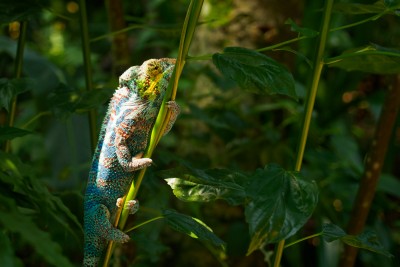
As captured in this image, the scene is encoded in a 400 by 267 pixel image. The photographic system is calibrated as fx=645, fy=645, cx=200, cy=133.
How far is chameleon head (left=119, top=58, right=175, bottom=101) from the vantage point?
108 centimetres

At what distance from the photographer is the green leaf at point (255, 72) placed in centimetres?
93

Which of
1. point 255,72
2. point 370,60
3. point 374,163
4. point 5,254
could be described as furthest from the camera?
point 374,163

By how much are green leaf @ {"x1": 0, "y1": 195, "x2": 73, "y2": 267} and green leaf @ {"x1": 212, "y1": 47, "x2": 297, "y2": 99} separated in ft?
1.12

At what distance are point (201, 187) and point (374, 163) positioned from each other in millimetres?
812

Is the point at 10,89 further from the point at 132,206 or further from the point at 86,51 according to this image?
the point at 132,206

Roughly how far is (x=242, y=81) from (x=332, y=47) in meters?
2.61

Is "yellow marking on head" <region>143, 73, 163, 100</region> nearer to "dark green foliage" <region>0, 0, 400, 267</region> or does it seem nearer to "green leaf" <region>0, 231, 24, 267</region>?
"dark green foliage" <region>0, 0, 400, 267</region>

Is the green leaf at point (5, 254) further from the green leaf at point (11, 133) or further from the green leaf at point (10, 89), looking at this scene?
the green leaf at point (10, 89)

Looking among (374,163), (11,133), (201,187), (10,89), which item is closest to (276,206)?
(201,187)

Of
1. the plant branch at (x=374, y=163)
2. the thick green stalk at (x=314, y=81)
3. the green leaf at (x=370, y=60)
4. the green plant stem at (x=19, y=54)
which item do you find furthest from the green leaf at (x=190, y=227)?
the plant branch at (x=374, y=163)

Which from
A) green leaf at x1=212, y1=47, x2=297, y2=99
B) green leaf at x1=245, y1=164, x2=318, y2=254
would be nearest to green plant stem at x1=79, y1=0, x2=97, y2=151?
green leaf at x1=212, y1=47, x2=297, y2=99

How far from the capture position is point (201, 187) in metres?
0.96

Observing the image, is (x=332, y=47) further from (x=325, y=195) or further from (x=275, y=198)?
(x=275, y=198)

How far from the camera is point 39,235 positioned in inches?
31.5
